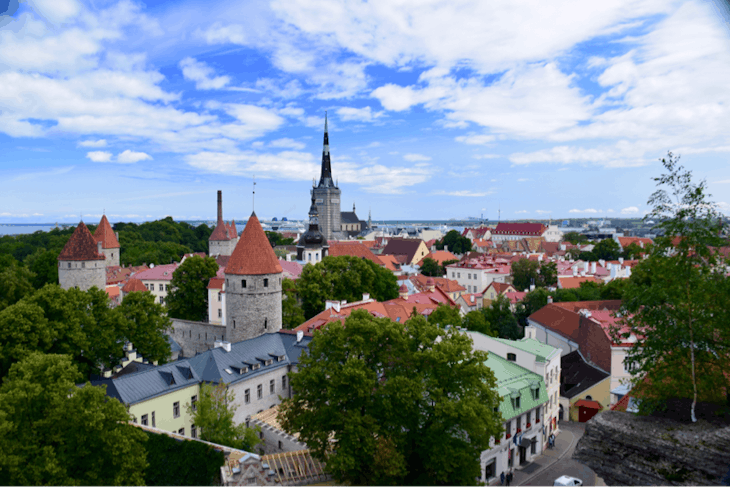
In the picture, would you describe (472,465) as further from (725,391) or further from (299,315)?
(299,315)

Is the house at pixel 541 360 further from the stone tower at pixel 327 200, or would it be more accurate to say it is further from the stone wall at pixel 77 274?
the stone tower at pixel 327 200

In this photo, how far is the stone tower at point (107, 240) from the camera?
59.6 metres

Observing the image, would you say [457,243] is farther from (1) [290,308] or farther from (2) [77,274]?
(2) [77,274]

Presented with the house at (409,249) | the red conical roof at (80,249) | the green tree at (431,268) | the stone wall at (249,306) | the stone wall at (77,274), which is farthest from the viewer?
the house at (409,249)

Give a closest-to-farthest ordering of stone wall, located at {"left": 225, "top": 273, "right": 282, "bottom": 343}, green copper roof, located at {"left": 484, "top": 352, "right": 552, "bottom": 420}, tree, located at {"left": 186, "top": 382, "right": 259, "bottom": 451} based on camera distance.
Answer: tree, located at {"left": 186, "top": 382, "right": 259, "bottom": 451} < green copper roof, located at {"left": 484, "top": 352, "right": 552, "bottom": 420} < stone wall, located at {"left": 225, "top": 273, "right": 282, "bottom": 343}

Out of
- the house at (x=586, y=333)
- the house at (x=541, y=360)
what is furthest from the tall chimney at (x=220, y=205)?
Result: the house at (x=541, y=360)

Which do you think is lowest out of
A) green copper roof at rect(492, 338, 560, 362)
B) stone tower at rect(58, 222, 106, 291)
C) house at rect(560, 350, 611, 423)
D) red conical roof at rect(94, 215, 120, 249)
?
house at rect(560, 350, 611, 423)

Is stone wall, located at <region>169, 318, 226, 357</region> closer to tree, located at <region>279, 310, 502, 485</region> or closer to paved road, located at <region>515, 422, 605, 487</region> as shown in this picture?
tree, located at <region>279, 310, 502, 485</region>

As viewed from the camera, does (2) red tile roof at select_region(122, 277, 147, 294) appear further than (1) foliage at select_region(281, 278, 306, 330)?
Yes

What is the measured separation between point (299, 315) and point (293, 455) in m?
19.6

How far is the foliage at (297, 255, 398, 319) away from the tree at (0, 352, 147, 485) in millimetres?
24503

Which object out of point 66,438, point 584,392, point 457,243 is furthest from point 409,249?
point 66,438

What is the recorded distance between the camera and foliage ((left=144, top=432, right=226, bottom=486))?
15.6 metres

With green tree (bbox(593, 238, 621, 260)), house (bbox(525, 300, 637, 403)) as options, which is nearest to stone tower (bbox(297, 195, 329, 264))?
house (bbox(525, 300, 637, 403))
